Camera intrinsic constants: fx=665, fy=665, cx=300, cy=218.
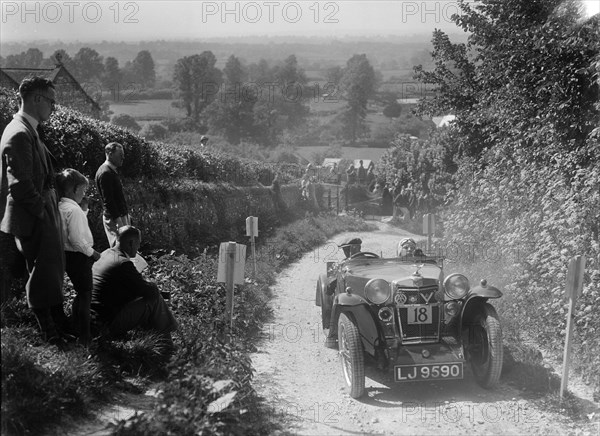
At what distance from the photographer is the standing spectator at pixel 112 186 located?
832 centimetres

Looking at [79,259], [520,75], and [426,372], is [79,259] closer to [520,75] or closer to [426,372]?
[426,372]

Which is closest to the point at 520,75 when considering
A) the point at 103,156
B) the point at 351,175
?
the point at 103,156

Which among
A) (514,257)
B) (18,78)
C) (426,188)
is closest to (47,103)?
(514,257)

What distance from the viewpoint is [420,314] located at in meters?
7.24

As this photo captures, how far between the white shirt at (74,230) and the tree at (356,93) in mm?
69169

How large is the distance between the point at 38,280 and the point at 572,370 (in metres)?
5.78

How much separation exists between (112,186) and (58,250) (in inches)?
105

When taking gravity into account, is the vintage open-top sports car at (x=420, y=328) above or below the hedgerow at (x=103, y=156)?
below

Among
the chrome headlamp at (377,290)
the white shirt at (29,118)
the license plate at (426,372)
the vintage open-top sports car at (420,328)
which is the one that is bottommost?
the license plate at (426,372)

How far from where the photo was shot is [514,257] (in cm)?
1070

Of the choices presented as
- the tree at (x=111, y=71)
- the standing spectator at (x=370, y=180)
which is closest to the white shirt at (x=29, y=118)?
the standing spectator at (x=370, y=180)

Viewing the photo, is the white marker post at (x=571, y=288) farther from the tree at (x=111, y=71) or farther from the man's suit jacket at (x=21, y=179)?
the tree at (x=111, y=71)

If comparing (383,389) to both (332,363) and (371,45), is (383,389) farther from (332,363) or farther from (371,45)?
(371,45)

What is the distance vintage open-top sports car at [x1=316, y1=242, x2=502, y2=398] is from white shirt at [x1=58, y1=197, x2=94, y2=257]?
8.91 feet
